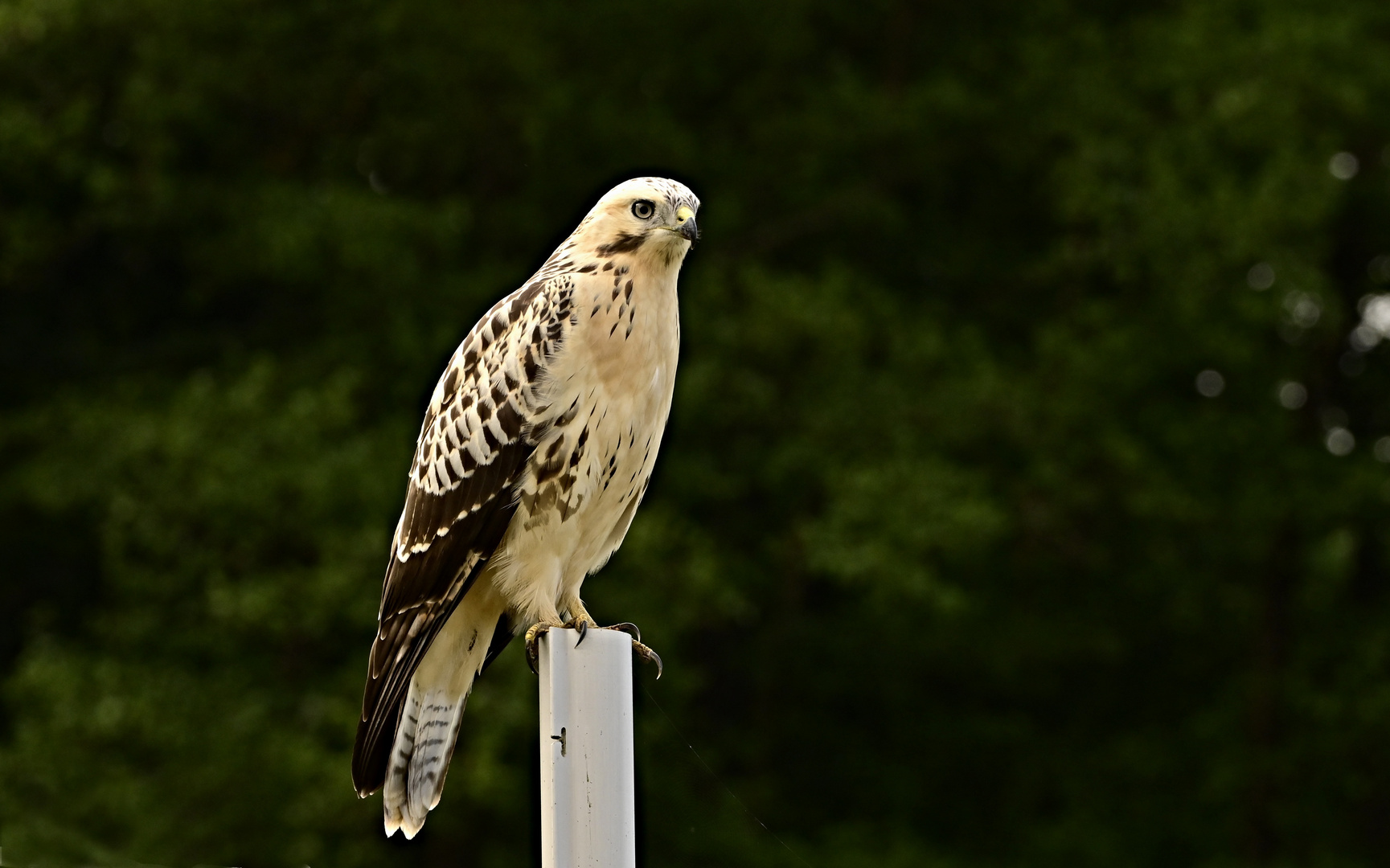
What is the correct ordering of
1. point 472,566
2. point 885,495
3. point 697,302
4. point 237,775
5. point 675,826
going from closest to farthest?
point 472,566 < point 675,826 < point 237,775 < point 885,495 < point 697,302

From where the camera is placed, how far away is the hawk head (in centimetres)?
377

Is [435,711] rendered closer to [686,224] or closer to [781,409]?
[686,224]

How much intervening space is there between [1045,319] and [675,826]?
27.2 feet

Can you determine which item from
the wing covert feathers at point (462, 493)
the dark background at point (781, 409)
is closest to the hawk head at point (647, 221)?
the wing covert feathers at point (462, 493)

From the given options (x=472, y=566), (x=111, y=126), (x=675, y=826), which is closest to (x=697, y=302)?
(x=111, y=126)

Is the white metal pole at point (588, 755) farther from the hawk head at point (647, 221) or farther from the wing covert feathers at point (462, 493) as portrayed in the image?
the hawk head at point (647, 221)

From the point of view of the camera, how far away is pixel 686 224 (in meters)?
3.75

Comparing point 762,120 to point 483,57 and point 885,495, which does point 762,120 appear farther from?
point 885,495

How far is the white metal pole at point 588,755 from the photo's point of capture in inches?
112

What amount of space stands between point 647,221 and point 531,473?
537 mm

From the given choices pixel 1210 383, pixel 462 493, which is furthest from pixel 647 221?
pixel 1210 383

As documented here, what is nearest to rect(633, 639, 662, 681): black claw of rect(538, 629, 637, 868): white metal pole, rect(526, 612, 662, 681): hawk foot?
rect(526, 612, 662, 681): hawk foot

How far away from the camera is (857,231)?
12.9 meters

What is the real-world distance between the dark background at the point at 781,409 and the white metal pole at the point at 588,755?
611cm
